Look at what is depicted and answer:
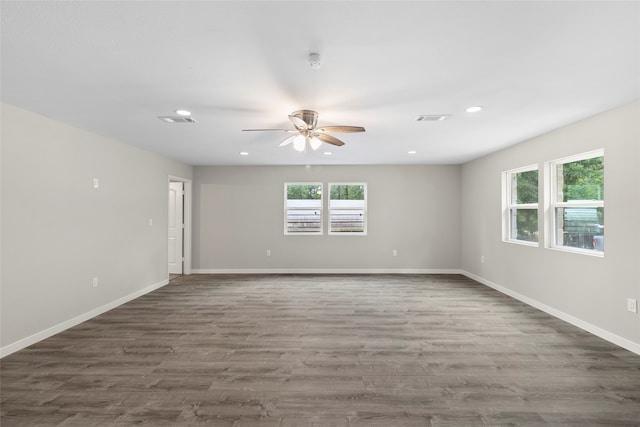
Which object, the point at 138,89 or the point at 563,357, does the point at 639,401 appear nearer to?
the point at 563,357

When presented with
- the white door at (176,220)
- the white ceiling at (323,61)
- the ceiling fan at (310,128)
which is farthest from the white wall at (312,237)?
the ceiling fan at (310,128)

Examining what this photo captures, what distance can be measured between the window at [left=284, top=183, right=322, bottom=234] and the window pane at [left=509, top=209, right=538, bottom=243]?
3.70m

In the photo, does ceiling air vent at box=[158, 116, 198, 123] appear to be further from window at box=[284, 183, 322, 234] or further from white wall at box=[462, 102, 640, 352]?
white wall at box=[462, 102, 640, 352]

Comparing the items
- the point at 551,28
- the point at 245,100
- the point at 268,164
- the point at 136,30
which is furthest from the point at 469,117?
the point at 268,164

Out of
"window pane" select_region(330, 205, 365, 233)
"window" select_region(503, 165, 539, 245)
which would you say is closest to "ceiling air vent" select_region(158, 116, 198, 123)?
"window pane" select_region(330, 205, 365, 233)

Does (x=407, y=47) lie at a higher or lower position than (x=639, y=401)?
higher

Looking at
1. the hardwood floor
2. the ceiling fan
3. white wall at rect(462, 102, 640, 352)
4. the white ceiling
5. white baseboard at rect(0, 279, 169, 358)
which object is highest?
the white ceiling

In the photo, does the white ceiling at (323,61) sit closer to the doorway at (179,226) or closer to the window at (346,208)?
the doorway at (179,226)

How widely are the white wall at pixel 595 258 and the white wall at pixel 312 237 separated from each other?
1545 millimetres

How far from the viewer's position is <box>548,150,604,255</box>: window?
341 cm

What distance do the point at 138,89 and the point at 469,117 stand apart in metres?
3.25

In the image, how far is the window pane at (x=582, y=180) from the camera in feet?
11.1

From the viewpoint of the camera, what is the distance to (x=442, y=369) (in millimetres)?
2600

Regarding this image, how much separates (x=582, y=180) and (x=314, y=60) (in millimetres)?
3657
